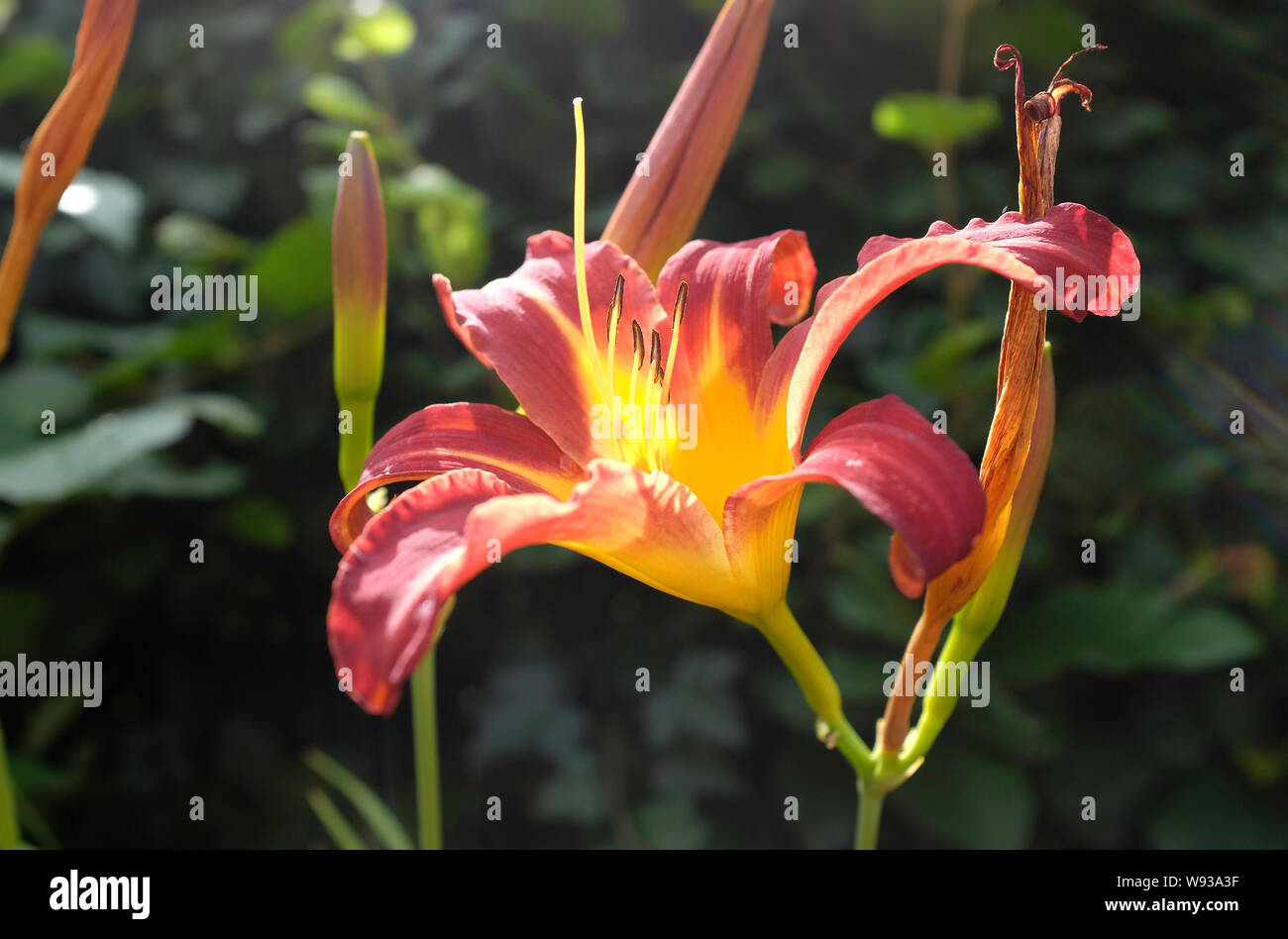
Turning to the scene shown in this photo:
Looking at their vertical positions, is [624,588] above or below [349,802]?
above

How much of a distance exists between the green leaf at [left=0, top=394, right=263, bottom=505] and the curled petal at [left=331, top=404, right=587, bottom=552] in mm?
516

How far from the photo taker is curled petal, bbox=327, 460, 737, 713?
0.27 m

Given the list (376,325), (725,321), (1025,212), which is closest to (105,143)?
(376,325)

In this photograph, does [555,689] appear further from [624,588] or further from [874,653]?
[874,653]

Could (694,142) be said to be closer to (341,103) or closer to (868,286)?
(868,286)

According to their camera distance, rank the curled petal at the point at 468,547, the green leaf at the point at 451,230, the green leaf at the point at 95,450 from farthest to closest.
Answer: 1. the green leaf at the point at 451,230
2. the green leaf at the point at 95,450
3. the curled petal at the point at 468,547

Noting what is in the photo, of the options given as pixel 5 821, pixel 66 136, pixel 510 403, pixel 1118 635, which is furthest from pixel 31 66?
pixel 1118 635

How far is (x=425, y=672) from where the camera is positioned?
1.63 feet

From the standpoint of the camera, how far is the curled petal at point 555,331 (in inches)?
15.9

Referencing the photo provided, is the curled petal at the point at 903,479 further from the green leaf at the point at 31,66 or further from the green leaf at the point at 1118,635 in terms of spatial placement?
the green leaf at the point at 31,66

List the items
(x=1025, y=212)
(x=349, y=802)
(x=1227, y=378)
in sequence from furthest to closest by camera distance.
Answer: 1. (x=349, y=802)
2. (x=1227, y=378)
3. (x=1025, y=212)

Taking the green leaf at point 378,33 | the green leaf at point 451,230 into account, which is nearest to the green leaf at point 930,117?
the green leaf at point 451,230

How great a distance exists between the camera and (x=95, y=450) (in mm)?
837
